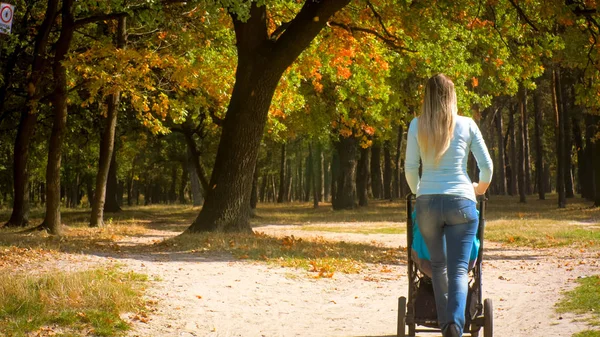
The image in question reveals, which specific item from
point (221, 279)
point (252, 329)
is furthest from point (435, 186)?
point (221, 279)

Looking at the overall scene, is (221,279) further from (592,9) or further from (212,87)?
(212,87)

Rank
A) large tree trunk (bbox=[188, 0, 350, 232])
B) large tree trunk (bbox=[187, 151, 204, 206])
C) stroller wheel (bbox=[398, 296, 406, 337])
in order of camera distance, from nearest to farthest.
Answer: stroller wheel (bbox=[398, 296, 406, 337]), large tree trunk (bbox=[188, 0, 350, 232]), large tree trunk (bbox=[187, 151, 204, 206])

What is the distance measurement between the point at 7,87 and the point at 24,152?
3219 millimetres

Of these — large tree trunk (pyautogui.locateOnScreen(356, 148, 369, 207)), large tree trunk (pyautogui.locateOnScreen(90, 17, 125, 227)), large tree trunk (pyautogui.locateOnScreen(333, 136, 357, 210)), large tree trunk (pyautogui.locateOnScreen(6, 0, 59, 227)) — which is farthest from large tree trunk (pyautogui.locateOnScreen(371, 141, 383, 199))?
large tree trunk (pyautogui.locateOnScreen(6, 0, 59, 227))

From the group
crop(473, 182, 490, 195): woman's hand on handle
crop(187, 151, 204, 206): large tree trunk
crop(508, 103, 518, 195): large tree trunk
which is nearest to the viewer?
crop(473, 182, 490, 195): woman's hand on handle

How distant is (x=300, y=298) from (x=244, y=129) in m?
7.53

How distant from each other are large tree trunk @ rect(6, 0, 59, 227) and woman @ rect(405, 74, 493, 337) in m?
16.4

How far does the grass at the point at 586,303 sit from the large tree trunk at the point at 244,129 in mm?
8076

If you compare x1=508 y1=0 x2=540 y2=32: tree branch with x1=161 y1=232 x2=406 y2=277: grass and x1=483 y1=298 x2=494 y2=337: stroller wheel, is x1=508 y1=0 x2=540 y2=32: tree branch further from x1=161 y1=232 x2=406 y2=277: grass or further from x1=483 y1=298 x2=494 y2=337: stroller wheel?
x1=483 y1=298 x2=494 y2=337: stroller wheel

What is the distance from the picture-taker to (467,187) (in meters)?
5.90

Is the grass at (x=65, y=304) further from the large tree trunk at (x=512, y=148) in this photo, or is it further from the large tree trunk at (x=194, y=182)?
the large tree trunk at (x=512, y=148)

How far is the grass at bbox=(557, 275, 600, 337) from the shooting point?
806 cm

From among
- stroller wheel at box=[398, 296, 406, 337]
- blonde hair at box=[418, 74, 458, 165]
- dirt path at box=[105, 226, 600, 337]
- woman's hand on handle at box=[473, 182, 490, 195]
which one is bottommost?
dirt path at box=[105, 226, 600, 337]

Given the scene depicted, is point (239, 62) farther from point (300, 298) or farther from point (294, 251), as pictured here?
point (300, 298)
